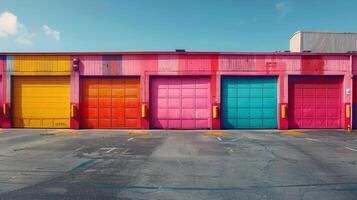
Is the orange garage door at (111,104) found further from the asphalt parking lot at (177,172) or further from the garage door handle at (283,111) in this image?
the garage door handle at (283,111)

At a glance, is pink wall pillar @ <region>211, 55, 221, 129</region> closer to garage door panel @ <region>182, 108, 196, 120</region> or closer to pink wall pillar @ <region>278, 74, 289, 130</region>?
garage door panel @ <region>182, 108, 196, 120</region>

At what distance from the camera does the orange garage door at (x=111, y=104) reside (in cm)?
1708

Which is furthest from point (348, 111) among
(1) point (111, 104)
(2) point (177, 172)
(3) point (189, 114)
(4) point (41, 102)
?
(4) point (41, 102)

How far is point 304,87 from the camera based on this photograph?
16828 mm

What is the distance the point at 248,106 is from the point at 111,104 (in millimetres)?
9592

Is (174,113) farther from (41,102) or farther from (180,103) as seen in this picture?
(41,102)

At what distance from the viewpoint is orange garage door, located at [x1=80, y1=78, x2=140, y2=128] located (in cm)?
1708

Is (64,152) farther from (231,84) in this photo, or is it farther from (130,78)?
(231,84)

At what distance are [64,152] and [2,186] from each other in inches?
147

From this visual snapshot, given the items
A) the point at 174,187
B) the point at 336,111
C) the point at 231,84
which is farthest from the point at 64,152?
the point at 336,111

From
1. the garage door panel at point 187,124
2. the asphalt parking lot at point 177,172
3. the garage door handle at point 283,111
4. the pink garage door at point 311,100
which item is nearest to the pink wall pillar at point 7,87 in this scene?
the asphalt parking lot at point 177,172

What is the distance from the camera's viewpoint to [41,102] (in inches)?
683

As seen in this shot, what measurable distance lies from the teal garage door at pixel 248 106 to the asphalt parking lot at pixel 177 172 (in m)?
6.36

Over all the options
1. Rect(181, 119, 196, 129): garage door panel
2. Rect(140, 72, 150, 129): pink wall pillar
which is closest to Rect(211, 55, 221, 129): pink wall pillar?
Rect(181, 119, 196, 129): garage door panel
